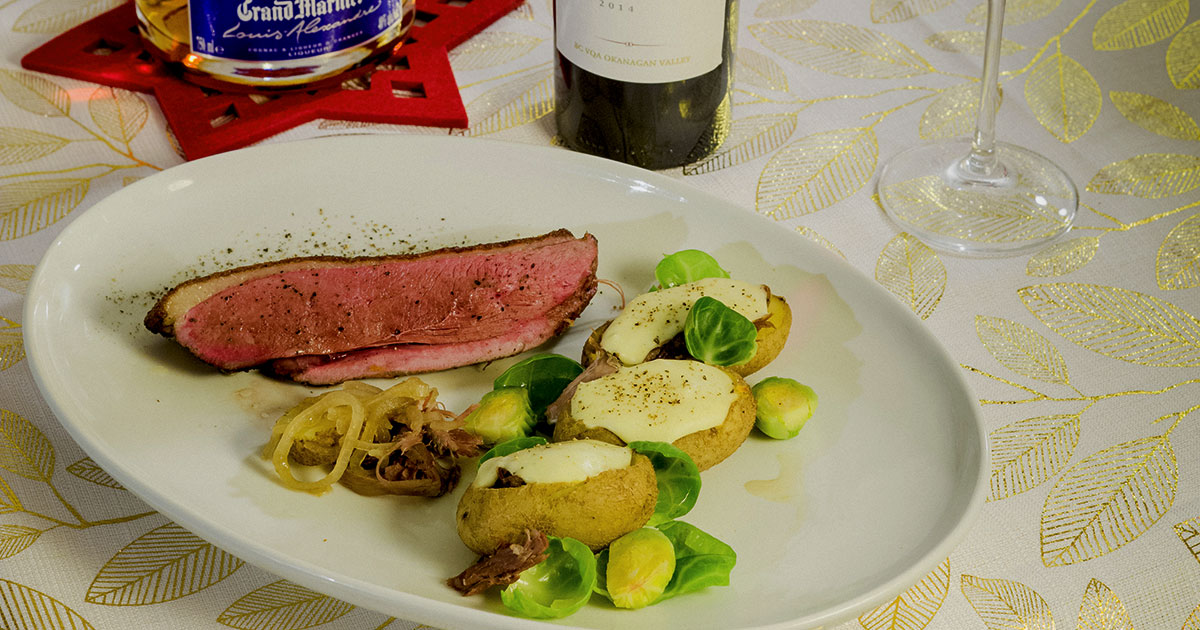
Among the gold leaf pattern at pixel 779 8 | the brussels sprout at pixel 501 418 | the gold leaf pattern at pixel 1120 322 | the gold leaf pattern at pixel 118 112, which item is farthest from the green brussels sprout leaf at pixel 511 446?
the gold leaf pattern at pixel 779 8

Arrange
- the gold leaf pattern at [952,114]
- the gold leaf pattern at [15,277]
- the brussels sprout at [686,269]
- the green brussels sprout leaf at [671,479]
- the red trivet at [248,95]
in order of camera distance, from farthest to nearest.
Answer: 1. the gold leaf pattern at [952,114]
2. the red trivet at [248,95]
3. the gold leaf pattern at [15,277]
4. the brussels sprout at [686,269]
5. the green brussels sprout leaf at [671,479]

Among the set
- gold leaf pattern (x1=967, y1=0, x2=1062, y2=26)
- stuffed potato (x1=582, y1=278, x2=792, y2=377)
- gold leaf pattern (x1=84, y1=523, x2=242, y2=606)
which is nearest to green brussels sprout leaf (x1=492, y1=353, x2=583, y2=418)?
stuffed potato (x1=582, y1=278, x2=792, y2=377)

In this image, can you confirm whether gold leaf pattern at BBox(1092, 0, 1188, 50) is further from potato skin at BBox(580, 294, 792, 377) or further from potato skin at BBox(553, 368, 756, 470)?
potato skin at BBox(553, 368, 756, 470)

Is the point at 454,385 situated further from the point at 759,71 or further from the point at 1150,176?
the point at 1150,176

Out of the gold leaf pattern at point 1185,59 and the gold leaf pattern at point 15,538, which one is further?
the gold leaf pattern at point 1185,59

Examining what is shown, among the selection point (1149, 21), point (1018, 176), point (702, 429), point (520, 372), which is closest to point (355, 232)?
point (520, 372)

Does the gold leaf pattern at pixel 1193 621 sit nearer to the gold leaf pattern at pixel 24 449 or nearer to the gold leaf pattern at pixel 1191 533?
the gold leaf pattern at pixel 1191 533

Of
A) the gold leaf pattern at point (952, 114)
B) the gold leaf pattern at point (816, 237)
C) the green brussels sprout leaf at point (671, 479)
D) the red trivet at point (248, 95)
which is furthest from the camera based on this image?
the gold leaf pattern at point (952, 114)
